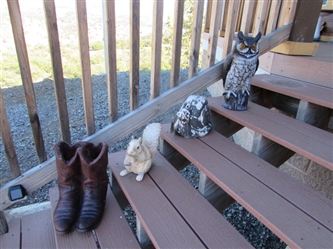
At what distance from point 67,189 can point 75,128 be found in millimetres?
1699

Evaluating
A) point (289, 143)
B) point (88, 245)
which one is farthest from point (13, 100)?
point (289, 143)

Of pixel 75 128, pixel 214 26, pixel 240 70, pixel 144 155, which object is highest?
pixel 214 26

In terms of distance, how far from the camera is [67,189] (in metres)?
1.13

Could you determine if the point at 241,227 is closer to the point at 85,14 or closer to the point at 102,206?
the point at 102,206

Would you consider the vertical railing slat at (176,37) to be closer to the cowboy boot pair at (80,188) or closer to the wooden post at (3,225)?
the cowboy boot pair at (80,188)

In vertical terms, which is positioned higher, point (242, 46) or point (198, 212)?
point (242, 46)

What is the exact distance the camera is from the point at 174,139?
4.64 ft

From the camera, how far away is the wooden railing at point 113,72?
3.65ft

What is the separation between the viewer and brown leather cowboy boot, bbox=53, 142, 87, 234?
104 cm

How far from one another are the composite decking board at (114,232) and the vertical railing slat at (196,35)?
1.01 metres

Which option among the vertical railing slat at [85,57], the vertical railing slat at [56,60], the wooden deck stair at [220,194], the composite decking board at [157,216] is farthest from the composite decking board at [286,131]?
the vertical railing slat at [56,60]

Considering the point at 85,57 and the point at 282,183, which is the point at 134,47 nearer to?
the point at 85,57

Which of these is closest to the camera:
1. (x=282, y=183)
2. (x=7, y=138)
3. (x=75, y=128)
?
(x=282, y=183)

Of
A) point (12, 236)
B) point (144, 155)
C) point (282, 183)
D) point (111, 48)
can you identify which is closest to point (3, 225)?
point (12, 236)
